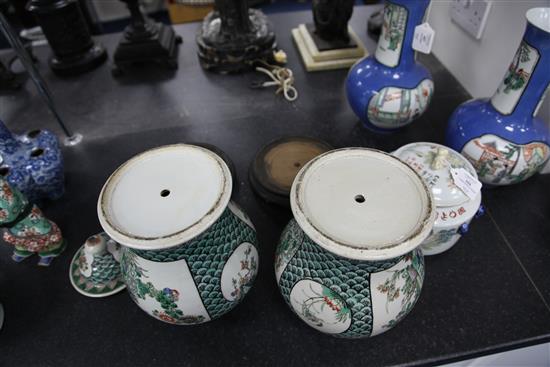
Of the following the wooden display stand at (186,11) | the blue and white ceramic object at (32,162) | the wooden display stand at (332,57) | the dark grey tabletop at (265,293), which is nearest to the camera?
the dark grey tabletop at (265,293)

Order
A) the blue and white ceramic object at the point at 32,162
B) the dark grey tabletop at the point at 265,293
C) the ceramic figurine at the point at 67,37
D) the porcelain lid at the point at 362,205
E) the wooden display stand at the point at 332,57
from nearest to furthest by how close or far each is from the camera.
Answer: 1. the porcelain lid at the point at 362,205
2. the dark grey tabletop at the point at 265,293
3. the blue and white ceramic object at the point at 32,162
4. the ceramic figurine at the point at 67,37
5. the wooden display stand at the point at 332,57

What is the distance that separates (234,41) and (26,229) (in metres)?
0.84

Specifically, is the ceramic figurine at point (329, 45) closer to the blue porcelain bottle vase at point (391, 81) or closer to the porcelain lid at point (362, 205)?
A: the blue porcelain bottle vase at point (391, 81)

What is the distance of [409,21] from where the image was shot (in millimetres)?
842

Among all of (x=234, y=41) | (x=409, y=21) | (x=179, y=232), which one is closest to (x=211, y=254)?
(x=179, y=232)

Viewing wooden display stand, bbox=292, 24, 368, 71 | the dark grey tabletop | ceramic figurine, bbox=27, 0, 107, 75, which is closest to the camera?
the dark grey tabletop

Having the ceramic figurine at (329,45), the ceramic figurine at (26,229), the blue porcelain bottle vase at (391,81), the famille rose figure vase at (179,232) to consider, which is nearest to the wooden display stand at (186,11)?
the ceramic figurine at (329,45)

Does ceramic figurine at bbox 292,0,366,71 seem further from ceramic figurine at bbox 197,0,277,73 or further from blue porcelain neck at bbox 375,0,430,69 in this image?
blue porcelain neck at bbox 375,0,430,69

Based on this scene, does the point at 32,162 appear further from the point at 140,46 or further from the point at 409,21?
the point at 409,21

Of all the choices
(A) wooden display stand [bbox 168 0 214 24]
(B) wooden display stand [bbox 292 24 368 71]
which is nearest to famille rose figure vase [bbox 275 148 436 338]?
(B) wooden display stand [bbox 292 24 368 71]

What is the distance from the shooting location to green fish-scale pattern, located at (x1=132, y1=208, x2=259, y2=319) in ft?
1.76

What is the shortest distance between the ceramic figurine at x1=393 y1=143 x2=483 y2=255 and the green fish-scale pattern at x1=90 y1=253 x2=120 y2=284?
58cm

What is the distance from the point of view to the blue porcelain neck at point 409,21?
0.82m

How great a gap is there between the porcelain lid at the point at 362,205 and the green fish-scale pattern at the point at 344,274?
1.7 inches
